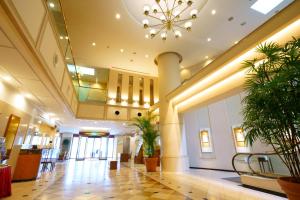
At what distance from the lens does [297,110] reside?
169cm

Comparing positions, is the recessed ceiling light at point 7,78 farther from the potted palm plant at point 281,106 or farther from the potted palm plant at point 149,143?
the potted palm plant at point 281,106

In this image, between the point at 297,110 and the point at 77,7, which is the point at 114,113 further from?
the point at 297,110

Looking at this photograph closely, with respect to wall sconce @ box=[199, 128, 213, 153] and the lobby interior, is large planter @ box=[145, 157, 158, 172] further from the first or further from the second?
wall sconce @ box=[199, 128, 213, 153]

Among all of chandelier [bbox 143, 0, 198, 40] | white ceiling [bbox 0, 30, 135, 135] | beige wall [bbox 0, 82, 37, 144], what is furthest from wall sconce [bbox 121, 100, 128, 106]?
chandelier [bbox 143, 0, 198, 40]

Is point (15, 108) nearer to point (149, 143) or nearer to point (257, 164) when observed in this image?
point (149, 143)

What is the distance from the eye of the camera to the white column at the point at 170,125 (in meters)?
6.56

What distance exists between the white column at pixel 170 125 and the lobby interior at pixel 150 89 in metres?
0.05

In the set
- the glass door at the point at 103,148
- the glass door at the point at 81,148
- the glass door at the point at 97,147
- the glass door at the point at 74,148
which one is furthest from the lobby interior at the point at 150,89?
the glass door at the point at 81,148

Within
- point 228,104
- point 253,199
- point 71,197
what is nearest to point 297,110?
point 253,199

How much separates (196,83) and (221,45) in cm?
395

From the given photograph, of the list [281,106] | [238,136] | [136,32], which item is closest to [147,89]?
[136,32]

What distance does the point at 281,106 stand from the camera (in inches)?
68.6

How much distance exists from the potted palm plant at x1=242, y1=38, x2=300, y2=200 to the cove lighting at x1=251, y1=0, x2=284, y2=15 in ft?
17.0

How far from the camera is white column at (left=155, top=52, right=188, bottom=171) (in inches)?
258
